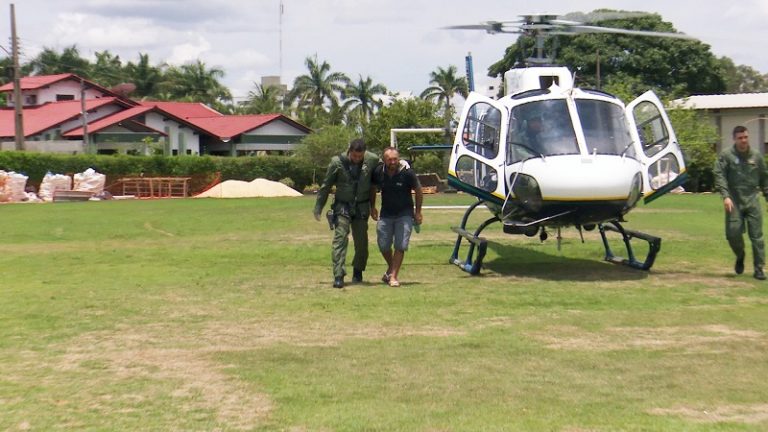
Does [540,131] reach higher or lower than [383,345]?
higher

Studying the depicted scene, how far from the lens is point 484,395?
19.2 ft

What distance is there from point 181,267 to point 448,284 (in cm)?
437

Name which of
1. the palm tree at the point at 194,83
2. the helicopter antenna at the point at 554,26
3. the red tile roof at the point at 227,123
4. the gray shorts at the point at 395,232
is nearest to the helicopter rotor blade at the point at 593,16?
the helicopter antenna at the point at 554,26

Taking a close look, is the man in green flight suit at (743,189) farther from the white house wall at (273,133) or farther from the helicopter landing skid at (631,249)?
the white house wall at (273,133)

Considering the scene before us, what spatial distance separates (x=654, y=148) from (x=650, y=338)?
5.11m

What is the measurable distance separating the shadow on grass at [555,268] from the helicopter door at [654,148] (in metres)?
1.13

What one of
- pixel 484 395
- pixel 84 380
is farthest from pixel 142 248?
pixel 484 395

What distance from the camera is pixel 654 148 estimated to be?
1220 centimetres

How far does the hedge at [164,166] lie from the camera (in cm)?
4416

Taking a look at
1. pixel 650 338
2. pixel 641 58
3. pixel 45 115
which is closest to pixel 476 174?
pixel 650 338

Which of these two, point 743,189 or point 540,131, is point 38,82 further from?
point 743,189

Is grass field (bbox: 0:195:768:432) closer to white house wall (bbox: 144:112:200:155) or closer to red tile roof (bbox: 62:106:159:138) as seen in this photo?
red tile roof (bbox: 62:106:159:138)

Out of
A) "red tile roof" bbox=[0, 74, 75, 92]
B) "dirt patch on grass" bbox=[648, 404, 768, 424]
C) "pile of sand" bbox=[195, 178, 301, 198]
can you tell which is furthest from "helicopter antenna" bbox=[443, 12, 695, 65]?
"red tile roof" bbox=[0, 74, 75, 92]

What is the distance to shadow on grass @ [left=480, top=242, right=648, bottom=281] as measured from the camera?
469 inches
